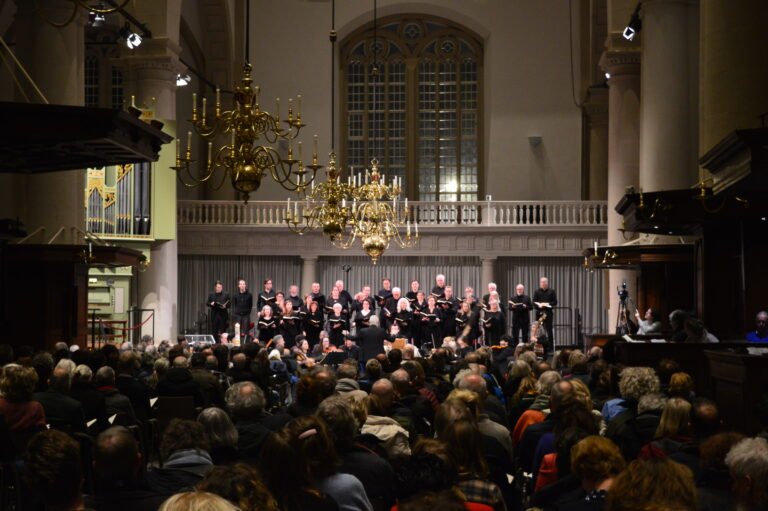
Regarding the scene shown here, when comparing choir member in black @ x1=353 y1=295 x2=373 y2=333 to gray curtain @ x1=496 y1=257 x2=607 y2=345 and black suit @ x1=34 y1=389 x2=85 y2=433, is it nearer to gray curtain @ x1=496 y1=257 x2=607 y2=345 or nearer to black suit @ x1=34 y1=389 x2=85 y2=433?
gray curtain @ x1=496 y1=257 x2=607 y2=345

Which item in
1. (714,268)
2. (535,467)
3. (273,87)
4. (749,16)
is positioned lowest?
(535,467)

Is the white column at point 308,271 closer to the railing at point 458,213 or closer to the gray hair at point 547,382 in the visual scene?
the railing at point 458,213

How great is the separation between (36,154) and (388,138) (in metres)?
20.6

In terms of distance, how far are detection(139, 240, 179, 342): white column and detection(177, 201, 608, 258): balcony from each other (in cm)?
296

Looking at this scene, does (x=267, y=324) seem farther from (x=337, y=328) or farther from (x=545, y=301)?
(x=545, y=301)

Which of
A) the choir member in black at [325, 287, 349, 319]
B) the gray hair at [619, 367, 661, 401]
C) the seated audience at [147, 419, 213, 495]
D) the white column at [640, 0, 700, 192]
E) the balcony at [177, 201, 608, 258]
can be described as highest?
the white column at [640, 0, 700, 192]

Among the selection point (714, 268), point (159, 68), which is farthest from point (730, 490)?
point (159, 68)

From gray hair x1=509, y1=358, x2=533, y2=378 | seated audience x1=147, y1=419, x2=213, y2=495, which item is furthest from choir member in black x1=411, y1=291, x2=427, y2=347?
seated audience x1=147, y1=419, x2=213, y2=495

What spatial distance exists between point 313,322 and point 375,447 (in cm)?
1674

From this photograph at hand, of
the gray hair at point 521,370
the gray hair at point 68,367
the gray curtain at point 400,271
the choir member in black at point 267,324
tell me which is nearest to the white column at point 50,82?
the choir member in black at point 267,324

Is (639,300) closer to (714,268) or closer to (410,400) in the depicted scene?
(714,268)

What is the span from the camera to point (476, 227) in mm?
26453

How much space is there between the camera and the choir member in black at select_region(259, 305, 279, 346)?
22.3 meters

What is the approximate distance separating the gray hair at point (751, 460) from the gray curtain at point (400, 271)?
22.6 meters
